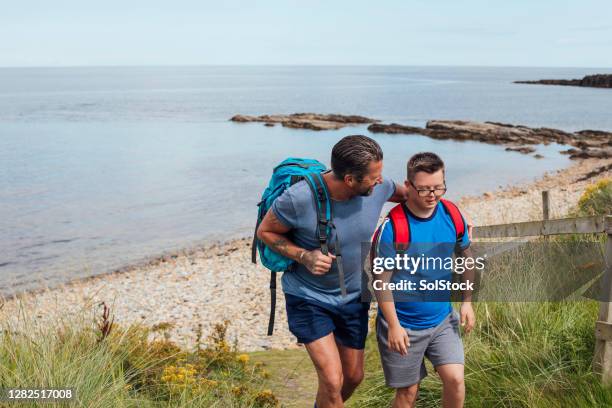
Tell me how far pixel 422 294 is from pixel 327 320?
1.82 feet

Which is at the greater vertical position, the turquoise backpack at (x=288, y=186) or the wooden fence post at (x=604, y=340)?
the turquoise backpack at (x=288, y=186)

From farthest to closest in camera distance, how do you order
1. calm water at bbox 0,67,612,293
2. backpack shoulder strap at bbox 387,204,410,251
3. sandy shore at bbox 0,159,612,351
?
calm water at bbox 0,67,612,293 < sandy shore at bbox 0,159,612,351 < backpack shoulder strap at bbox 387,204,410,251

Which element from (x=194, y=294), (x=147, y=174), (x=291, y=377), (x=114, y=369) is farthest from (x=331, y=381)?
(x=147, y=174)

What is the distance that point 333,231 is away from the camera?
354 centimetres

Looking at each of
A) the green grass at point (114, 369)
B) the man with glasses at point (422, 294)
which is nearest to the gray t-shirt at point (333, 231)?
the man with glasses at point (422, 294)

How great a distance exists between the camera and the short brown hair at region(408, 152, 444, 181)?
11.1 ft

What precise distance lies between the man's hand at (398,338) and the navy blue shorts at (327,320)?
1.09 ft

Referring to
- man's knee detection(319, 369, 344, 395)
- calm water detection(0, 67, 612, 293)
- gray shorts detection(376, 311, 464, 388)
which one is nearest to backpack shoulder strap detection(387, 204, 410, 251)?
gray shorts detection(376, 311, 464, 388)

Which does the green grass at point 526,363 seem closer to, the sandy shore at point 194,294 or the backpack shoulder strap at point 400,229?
the backpack shoulder strap at point 400,229

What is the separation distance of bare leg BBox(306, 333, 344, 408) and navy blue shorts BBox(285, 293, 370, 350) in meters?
0.04

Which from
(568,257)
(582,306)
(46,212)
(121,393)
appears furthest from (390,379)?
(46,212)

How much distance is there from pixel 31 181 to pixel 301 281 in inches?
1238

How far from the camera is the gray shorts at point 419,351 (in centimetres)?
349

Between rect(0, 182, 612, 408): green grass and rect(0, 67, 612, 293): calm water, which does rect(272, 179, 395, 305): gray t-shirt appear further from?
rect(0, 67, 612, 293): calm water
